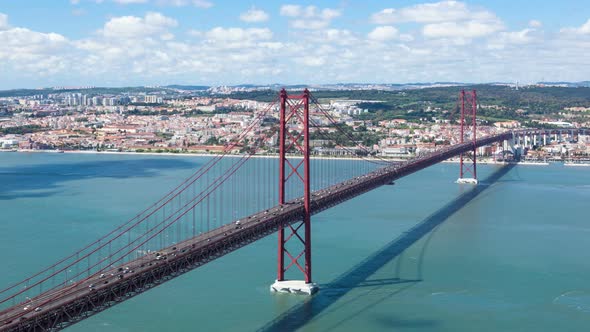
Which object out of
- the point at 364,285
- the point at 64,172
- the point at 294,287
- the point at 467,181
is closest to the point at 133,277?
the point at 294,287

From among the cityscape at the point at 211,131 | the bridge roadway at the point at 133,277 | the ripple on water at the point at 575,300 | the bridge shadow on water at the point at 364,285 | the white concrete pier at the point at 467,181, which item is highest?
the cityscape at the point at 211,131

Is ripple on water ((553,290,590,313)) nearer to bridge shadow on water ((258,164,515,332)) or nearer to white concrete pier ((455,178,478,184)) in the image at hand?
bridge shadow on water ((258,164,515,332))

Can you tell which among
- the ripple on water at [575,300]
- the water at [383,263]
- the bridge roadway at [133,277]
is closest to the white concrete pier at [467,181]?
the water at [383,263]

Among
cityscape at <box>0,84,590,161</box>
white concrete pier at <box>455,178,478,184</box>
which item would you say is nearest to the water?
white concrete pier at <box>455,178,478,184</box>

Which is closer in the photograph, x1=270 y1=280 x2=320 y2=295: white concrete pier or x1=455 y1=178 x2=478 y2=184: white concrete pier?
x1=270 y1=280 x2=320 y2=295: white concrete pier

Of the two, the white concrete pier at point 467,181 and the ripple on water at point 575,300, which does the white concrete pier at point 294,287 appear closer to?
the ripple on water at point 575,300

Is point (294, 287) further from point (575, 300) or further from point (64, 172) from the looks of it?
point (64, 172)
